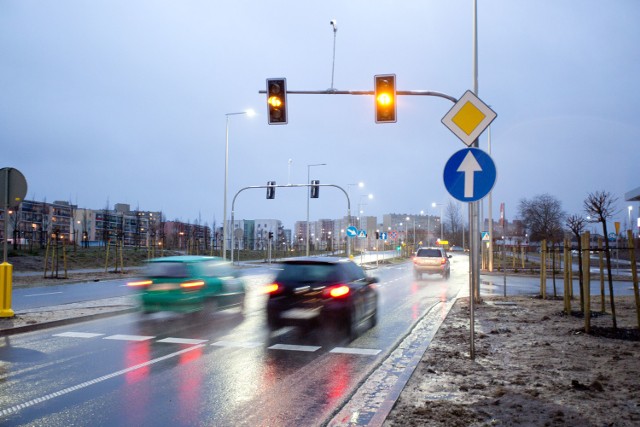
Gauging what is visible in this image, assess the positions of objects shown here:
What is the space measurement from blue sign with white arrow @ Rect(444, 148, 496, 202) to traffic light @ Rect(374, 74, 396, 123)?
6.87 m

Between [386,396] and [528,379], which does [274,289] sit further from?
[528,379]

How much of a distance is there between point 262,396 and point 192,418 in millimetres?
1000

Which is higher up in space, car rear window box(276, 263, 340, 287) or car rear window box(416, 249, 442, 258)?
car rear window box(276, 263, 340, 287)

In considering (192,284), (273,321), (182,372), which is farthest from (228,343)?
(192,284)

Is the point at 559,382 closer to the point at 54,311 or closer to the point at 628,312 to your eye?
the point at 628,312

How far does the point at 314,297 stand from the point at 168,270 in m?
3.69

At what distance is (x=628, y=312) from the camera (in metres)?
12.4

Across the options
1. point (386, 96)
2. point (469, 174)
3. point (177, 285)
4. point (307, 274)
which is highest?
point (386, 96)

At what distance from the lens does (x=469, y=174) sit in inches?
284

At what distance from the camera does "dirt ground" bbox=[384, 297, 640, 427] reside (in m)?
4.66

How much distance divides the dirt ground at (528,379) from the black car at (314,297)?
6.09 feet

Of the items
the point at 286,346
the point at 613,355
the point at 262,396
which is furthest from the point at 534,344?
the point at 262,396

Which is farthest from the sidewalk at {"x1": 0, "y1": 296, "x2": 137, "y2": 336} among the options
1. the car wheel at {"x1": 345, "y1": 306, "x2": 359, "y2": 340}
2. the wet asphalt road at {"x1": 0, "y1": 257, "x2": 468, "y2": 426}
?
the car wheel at {"x1": 345, "y1": 306, "x2": 359, "y2": 340}

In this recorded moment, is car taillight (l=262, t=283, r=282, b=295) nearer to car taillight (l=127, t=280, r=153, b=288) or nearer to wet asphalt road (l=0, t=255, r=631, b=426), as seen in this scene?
wet asphalt road (l=0, t=255, r=631, b=426)
